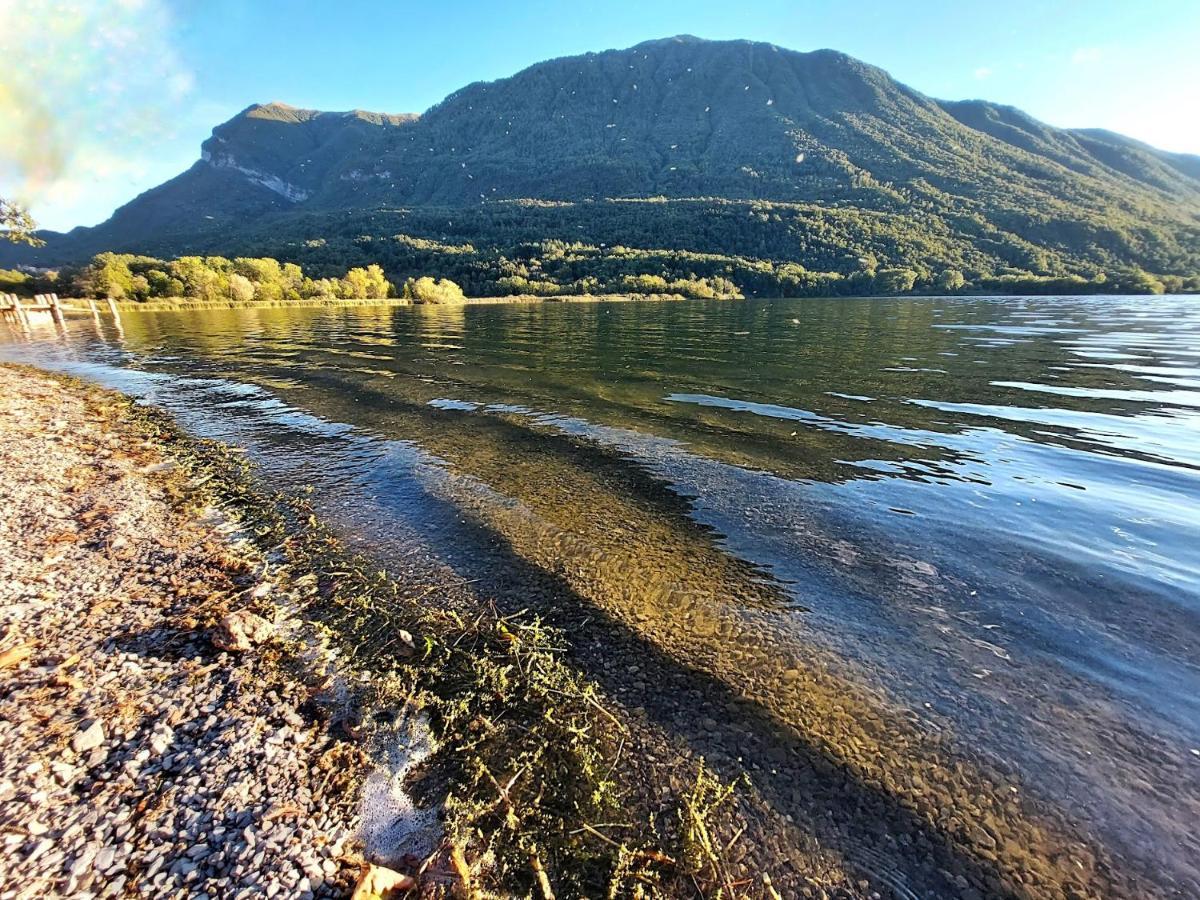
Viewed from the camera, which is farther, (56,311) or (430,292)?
(430,292)

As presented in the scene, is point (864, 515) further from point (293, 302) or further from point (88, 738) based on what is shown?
point (293, 302)

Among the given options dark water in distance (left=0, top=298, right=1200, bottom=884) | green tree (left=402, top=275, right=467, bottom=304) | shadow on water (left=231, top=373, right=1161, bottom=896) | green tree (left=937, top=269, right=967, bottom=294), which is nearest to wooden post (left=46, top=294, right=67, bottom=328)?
dark water in distance (left=0, top=298, right=1200, bottom=884)

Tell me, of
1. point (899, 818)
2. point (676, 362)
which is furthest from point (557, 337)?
point (899, 818)

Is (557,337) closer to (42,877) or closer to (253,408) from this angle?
(253,408)

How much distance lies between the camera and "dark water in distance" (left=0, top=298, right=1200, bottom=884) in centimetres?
603

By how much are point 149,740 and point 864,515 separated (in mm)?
11090

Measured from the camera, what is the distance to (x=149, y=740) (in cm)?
495

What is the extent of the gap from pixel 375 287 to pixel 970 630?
14096 centimetres

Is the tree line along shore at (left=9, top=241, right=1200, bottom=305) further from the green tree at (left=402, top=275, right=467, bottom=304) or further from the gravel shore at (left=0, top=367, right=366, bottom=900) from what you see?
the gravel shore at (left=0, top=367, right=366, bottom=900)

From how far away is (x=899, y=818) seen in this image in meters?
4.70

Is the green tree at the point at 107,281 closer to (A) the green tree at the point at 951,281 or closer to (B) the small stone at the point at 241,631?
(B) the small stone at the point at 241,631

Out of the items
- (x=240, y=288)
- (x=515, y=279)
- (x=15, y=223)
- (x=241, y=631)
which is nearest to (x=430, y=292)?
(x=515, y=279)

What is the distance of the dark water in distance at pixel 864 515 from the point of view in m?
6.03

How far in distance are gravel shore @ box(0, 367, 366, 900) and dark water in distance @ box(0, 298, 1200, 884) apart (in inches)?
120
